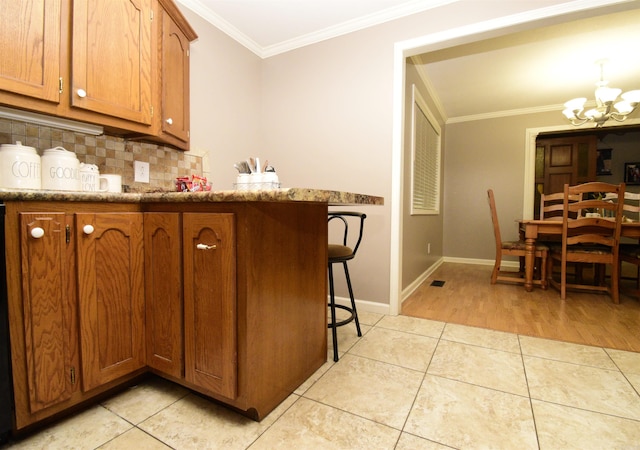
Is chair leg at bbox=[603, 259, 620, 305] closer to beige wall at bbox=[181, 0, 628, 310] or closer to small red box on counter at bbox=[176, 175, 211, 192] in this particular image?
beige wall at bbox=[181, 0, 628, 310]

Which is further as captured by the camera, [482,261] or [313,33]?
[482,261]

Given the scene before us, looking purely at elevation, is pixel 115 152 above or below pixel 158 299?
above

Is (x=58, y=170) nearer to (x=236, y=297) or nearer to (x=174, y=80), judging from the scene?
(x=174, y=80)

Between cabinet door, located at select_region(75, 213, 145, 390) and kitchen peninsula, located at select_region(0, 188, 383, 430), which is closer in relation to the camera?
kitchen peninsula, located at select_region(0, 188, 383, 430)

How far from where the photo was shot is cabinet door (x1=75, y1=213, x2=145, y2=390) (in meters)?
1.13

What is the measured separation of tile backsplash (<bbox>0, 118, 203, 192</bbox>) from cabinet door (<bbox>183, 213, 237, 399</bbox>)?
924 millimetres

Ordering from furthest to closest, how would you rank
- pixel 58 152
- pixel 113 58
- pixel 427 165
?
pixel 427 165, pixel 113 58, pixel 58 152

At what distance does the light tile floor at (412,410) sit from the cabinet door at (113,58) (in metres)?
1.37

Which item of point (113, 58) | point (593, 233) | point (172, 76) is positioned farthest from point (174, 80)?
point (593, 233)

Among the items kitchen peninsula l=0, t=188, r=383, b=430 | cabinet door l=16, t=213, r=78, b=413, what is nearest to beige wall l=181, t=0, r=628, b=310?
kitchen peninsula l=0, t=188, r=383, b=430

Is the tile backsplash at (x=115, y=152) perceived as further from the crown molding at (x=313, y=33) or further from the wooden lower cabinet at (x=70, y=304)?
the crown molding at (x=313, y=33)

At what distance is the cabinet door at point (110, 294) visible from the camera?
1.13 m

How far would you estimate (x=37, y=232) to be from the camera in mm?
1005

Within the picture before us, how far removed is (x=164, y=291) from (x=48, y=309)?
14.4 inches
